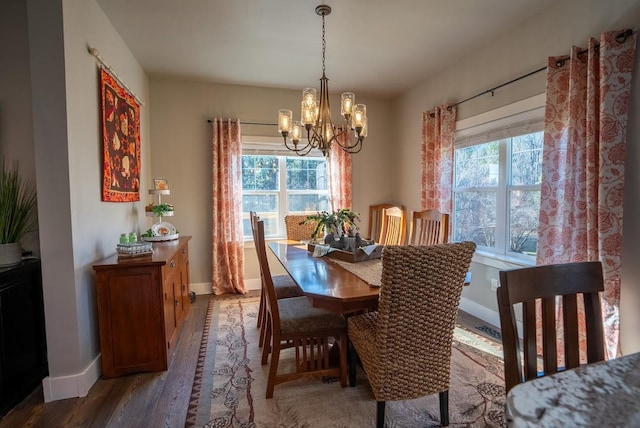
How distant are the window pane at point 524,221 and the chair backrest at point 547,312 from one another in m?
1.74

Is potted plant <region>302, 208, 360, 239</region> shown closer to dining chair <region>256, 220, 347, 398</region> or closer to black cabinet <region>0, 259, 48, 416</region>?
dining chair <region>256, 220, 347, 398</region>

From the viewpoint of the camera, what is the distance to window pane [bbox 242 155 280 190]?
4098 millimetres

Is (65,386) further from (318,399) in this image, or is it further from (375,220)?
(375,220)

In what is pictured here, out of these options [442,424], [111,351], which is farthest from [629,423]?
[111,351]

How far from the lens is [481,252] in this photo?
3.10 metres

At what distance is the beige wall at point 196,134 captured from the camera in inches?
147

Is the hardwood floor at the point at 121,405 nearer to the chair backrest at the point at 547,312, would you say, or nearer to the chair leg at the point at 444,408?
the chair leg at the point at 444,408

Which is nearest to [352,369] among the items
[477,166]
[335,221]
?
[335,221]

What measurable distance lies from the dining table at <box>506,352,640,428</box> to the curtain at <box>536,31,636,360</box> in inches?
58.9

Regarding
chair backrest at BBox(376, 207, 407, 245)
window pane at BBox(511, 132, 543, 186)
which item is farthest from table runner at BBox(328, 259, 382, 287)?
window pane at BBox(511, 132, 543, 186)

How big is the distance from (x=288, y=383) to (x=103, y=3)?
9.92 feet

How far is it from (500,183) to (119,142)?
→ 3.47m

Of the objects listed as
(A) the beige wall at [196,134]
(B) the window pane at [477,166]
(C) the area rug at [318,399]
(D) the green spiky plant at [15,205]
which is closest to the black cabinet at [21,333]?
(D) the green spiky plant at [15,205]

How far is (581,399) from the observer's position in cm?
67
